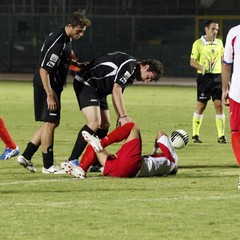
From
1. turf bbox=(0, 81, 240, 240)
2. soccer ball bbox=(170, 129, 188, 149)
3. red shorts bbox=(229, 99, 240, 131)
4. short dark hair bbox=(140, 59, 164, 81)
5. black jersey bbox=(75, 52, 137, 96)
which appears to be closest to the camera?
turf bbox=(0, 81, 240, 240)

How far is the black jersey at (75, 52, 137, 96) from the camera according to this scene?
1266cm

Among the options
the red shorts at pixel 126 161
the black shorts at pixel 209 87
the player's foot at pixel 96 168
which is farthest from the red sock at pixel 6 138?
the black shorts at pixel 209 87

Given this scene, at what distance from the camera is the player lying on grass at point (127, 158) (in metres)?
12.1

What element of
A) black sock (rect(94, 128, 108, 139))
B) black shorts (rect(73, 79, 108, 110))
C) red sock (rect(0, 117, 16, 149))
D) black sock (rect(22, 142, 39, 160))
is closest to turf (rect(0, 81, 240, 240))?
black sock (rect(22, 142, 39, 160))

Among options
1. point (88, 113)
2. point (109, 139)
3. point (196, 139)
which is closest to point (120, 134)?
point (109, 139)

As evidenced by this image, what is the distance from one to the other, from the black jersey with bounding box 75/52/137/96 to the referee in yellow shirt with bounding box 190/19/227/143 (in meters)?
5.47

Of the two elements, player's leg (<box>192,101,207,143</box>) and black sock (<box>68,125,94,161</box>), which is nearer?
black sock (<box>68,125,94,161</box>)

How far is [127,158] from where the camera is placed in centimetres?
1205

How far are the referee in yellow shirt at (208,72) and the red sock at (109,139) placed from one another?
232 inches

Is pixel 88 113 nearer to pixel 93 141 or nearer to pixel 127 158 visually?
pixel 93 141

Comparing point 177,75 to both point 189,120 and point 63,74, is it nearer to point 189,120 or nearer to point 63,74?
point 189,120

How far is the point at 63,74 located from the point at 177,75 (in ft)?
114

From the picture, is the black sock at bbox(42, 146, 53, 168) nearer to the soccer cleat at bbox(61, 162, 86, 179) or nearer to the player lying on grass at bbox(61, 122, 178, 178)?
the player lying on grass at bbox(61, 122, 178, 178)

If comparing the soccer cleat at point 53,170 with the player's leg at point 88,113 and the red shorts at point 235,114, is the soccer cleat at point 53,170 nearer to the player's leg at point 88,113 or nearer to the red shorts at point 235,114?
the player's leg at point 88,113
